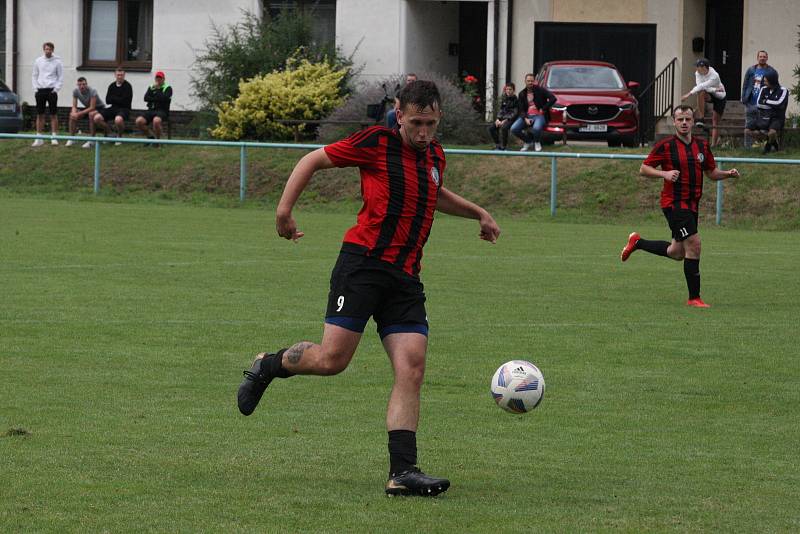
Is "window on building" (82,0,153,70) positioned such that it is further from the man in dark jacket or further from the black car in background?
the man in dark jacket

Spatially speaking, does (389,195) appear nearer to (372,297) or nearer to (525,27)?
(372,297)

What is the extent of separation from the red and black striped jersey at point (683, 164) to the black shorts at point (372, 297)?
789cm

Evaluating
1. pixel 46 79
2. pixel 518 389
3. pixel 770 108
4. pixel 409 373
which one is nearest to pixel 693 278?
pixel 518 389

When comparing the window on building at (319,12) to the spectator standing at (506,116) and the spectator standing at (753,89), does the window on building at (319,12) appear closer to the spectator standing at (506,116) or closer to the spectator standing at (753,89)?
the spectator standing at (506,116)

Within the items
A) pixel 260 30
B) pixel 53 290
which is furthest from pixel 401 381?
pixel 260 30

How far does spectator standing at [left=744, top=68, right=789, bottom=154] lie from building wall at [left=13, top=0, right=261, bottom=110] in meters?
15.1

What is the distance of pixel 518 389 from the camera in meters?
7.20

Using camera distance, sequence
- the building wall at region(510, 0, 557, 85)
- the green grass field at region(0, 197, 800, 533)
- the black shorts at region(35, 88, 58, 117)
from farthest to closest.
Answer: the building wall at region(510, 0, 557, 85)
the black shorts at region(35, 88, 58, 117)
the green grass field at region(0, 197, 800, 533)

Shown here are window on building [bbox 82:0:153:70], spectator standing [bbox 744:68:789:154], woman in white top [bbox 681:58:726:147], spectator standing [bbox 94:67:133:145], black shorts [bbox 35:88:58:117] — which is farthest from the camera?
window on building [bbox 82:0:153:70]

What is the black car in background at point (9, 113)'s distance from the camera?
34344mm

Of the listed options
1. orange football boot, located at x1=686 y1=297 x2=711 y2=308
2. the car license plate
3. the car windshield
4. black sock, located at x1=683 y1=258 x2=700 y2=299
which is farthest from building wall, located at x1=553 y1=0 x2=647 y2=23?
orange football boot, located at x1=686 y1=297 x2=711 y2=308

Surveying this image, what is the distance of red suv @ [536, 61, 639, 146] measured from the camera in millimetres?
29984

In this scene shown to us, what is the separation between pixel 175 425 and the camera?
25.9 feet

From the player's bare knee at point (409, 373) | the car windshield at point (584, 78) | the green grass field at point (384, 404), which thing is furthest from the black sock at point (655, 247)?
the car windshield at point (584, 78)
